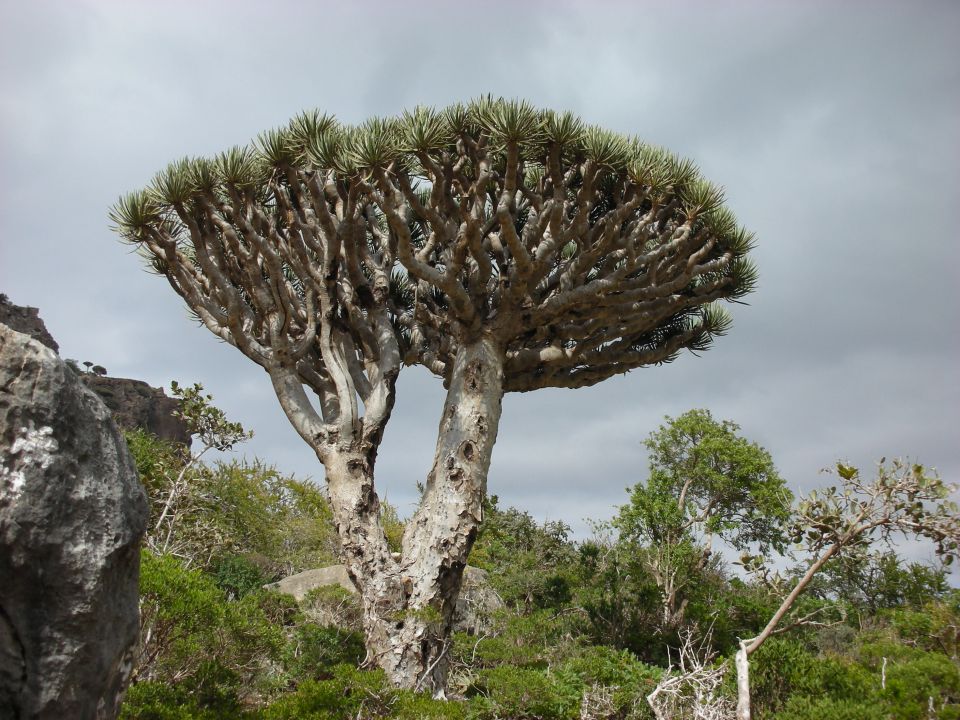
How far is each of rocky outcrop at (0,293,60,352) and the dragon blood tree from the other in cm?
2033

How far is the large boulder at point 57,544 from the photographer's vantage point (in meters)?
2.99

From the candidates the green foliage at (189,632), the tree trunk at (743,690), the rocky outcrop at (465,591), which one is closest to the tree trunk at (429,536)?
the green foliage at (189,632)

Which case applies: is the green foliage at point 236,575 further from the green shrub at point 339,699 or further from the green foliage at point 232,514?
the green shrub at point 339,699

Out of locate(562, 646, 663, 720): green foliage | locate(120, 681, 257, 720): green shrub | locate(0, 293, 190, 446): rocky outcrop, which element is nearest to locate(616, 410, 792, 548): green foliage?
locate(562, 646, 663, 720): green foliage

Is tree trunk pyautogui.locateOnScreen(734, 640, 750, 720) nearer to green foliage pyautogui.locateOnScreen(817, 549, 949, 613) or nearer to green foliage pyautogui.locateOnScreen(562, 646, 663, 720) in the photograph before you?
green foliage pyautogui.locateOnScreen(562, 646, 663, 720)

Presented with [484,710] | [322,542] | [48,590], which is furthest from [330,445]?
[322,542]

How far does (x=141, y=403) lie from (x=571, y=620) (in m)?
26.0

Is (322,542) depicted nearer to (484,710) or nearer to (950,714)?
(484,710)

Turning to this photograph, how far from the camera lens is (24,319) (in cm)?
2928

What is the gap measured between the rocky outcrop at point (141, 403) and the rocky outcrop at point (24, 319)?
2.21m

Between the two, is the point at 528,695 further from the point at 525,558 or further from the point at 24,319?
the point at 24,319

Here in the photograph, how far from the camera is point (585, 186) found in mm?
9578

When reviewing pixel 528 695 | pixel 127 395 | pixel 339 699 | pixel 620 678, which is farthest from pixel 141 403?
pixel 339 699

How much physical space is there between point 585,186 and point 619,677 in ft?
19.3
